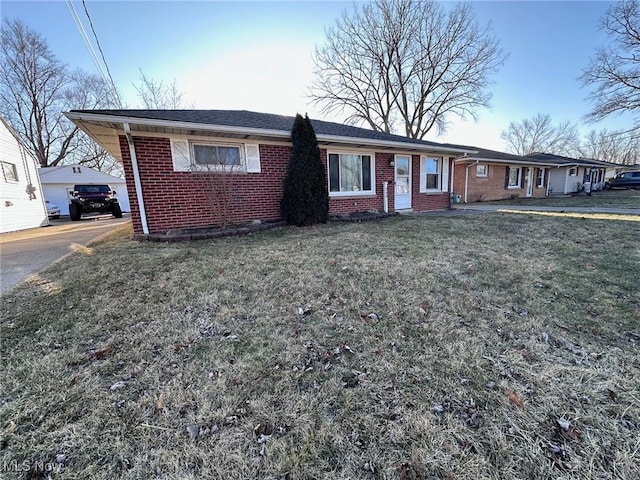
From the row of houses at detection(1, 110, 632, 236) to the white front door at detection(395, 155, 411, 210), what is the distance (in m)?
0.04

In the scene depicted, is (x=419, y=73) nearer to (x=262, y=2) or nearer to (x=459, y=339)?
(x=262, y=2)

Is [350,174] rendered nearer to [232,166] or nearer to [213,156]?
[232,166]

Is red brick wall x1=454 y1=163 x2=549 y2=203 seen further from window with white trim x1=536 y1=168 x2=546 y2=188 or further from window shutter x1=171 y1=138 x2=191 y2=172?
window shutter x1=171 y1=138 x2=191 y2=172

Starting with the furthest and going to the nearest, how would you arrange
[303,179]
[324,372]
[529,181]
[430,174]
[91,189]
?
[529,181]
[91,189]
[430,174]
[303,179]
[324,372]

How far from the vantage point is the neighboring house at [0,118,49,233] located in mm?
11055

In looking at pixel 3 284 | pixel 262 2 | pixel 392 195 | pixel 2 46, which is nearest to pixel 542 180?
pixel 392 195

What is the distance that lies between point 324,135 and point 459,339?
679 cm

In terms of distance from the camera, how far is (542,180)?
20250mm

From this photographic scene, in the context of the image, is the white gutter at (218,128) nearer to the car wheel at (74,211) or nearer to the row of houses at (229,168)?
the row of houses at (229,168)

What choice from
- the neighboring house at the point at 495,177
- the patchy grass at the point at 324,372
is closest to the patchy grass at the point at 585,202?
the neighboring house at the point at 495,177

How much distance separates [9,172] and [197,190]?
11.7 metres

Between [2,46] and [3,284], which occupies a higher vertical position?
[2,46]

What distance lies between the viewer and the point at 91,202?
15477 mm

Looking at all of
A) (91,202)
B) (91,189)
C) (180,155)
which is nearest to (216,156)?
(180,155)
